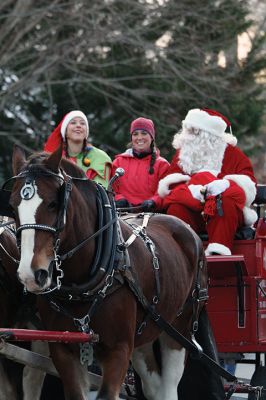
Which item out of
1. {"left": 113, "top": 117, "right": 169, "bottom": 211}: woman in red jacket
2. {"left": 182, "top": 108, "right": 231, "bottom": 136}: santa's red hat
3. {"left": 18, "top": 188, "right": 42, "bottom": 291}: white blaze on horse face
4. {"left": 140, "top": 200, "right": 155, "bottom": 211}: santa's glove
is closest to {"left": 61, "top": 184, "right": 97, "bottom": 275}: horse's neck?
{"left": 18, "top": 188, "right": 42, "bottom": 291}: white blaze on horse face

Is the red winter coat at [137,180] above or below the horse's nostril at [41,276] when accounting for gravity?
above

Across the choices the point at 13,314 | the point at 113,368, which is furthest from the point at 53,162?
the point at 13,314

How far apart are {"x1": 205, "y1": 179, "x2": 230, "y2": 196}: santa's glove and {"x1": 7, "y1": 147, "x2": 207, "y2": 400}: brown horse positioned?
942 millimetres

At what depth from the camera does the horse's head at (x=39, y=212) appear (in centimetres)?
524

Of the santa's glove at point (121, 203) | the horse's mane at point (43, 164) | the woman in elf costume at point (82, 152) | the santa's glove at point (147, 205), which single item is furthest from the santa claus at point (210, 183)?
the horse's mane at point (43, 164)

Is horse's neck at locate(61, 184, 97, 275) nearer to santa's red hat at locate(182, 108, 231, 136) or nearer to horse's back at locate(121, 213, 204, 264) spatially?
horse's back at locate(121, 213, 204, 264)

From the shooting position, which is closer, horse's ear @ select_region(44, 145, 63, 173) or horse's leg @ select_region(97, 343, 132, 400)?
horse's ear @ select_region(44, 145, 63, 173)

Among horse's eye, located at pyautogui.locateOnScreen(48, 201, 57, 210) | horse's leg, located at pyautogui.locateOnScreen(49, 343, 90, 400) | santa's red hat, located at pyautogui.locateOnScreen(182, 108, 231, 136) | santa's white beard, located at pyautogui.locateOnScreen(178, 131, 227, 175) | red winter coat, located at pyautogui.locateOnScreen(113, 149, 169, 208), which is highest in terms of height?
santa's red hat, located at pyautogui.locateOnScreen(182, 108, 231, 136)

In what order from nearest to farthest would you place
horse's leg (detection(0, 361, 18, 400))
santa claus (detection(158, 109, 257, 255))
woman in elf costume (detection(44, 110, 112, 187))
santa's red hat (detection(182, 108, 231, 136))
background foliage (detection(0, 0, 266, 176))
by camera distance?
horse's leg (detection(0, 361, 18, 400)) < santa claus (detection(158, 109, 257, 255)) < woman in elf costume (detection(44, 110, 112, 187)) < santa's red hat (detection(182, 108, 231, 136)) < background foliage (detection(0, 0, 266, 176))

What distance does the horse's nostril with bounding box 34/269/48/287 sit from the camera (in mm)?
5219

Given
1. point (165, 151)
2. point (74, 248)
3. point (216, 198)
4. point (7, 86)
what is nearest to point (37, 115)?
point (7, 86)

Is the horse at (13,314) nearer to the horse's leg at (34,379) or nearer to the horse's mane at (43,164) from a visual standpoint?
the horse's leg at (34,379)

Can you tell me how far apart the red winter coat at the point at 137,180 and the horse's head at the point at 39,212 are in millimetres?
2613

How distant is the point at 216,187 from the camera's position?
7.68 meters
